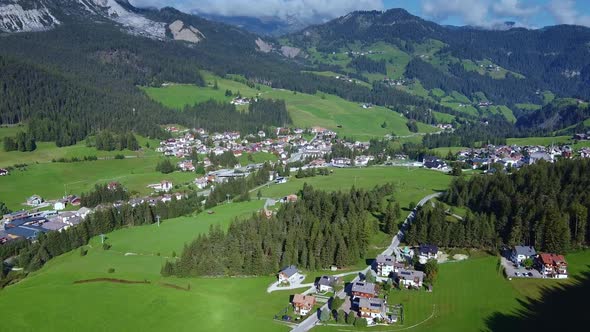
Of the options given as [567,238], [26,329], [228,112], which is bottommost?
[26,329]

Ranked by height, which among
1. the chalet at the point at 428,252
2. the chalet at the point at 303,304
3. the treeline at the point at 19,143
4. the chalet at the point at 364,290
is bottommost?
the chalet at the point at 303,304

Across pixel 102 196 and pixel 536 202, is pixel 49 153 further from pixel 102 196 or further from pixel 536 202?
pixel 536 202

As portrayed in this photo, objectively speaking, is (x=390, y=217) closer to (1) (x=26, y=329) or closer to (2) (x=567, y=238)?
(2) (x=567, y=238)

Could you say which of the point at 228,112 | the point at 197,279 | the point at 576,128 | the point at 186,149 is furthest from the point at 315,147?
the point at 197,279

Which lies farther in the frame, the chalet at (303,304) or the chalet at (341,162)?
the chalet at (341,162)

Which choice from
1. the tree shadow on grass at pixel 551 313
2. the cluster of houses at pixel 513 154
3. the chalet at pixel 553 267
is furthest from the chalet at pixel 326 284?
the cluster of houses at pixel 513 154

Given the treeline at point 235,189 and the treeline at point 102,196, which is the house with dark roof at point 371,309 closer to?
the treeline at point 235,189
